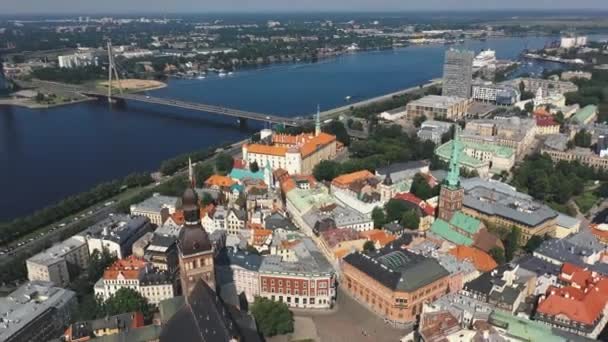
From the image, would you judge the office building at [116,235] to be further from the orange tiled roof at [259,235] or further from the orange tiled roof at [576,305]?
the orange tiled roof at [576,305]

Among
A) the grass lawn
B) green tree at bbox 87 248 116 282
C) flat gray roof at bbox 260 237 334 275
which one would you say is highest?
flat gray roof at bbox 260 237 334 275

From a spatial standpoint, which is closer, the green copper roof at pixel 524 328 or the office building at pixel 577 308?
the green copper roof at pixel 524 328

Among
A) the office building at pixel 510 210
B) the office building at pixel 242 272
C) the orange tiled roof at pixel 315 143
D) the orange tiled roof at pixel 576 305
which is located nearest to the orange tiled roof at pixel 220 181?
the orange tiled roof at pixel 315 143

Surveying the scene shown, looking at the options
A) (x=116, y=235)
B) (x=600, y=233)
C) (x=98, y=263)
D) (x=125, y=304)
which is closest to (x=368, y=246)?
(x=125, y=304)

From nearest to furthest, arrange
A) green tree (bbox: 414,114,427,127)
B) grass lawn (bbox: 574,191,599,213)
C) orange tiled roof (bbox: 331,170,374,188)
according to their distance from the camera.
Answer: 1. grass lawn (bbox: 574,191,599,213)
2. orange tiled roof (bbox: 331,170,374,188)
3. green tree (bbox: 414,114,427,127)

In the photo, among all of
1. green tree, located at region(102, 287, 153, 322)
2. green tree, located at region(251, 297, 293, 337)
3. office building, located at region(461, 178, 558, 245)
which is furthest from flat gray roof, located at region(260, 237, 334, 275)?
office building, located at region(461, 178, 558, 245)

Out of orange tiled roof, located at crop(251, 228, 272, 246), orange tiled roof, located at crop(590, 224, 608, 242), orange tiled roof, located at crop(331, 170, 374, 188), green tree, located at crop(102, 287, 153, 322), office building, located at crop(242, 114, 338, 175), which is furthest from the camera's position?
office building, located at crop(242, 114, 338, 175)

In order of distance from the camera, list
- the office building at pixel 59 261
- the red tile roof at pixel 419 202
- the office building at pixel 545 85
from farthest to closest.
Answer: the office building at pixel 545 85 → the red tile roof at pixel 419 202 → the office building at pixel 59 261

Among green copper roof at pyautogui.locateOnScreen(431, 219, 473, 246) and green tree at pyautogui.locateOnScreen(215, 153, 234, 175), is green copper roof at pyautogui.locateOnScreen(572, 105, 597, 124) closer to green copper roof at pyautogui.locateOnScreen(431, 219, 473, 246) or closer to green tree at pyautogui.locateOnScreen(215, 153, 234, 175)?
green copper roof at pyautogui.locateOnScreen(431, 219, 473, 246)
